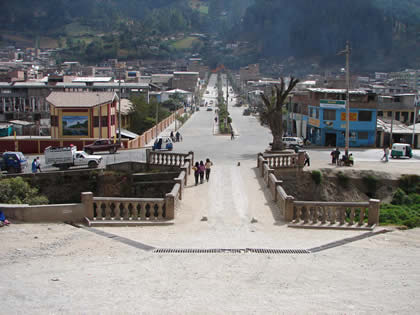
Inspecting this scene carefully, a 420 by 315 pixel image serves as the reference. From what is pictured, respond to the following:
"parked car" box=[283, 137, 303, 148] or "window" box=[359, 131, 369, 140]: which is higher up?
"window" box=[359, 131, 369, 140]

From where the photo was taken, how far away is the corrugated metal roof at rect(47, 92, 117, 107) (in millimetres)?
45062

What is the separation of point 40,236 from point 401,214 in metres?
14.7

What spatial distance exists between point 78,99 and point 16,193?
26.2 metres

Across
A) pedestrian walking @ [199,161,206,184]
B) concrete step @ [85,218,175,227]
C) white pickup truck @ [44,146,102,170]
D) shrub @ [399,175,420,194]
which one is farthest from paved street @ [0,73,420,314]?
white pickup truck @ [44,146,102,170]

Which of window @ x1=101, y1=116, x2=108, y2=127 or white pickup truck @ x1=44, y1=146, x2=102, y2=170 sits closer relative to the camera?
white pickup truck @ x1=44, y1=146, x2=102, y2=170

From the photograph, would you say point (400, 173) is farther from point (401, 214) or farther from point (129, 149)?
point (129, 149)

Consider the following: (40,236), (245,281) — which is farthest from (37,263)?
(245,281)

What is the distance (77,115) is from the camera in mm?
45062

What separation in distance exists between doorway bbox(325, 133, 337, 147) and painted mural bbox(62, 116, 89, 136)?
21753 mm

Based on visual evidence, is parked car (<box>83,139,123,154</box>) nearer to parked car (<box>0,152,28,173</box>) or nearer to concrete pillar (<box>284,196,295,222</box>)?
parked car (<box>0,152,28,173</box>)

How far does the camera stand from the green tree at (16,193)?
19547mm

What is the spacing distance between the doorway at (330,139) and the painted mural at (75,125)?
21753 millimetres

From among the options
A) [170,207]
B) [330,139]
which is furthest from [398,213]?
[330,139]

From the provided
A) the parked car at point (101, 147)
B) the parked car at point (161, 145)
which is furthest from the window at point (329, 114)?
the parked car at point (101, 147)
